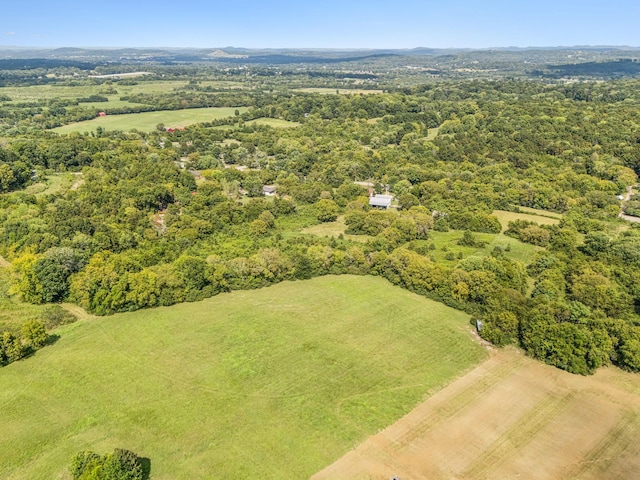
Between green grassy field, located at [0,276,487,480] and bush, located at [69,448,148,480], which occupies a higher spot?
bush, located at [69,448,148,480]

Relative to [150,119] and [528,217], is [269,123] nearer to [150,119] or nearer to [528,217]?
[150,119]

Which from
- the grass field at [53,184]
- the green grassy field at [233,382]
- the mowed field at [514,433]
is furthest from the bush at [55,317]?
the grass field at [53,184]

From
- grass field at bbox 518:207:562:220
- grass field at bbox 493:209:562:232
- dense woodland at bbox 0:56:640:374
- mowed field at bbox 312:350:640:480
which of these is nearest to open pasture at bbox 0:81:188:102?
dense woodland at bbox 0:56:640:374

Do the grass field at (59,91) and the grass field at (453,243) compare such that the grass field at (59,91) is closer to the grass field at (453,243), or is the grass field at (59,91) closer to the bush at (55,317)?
the grass field at (453,243)

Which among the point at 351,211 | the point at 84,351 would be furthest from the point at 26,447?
the point at 351,211

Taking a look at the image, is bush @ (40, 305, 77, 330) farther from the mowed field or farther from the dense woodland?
the mowed field

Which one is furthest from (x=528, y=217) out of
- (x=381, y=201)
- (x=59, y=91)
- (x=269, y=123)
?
(x=59, y=91)
